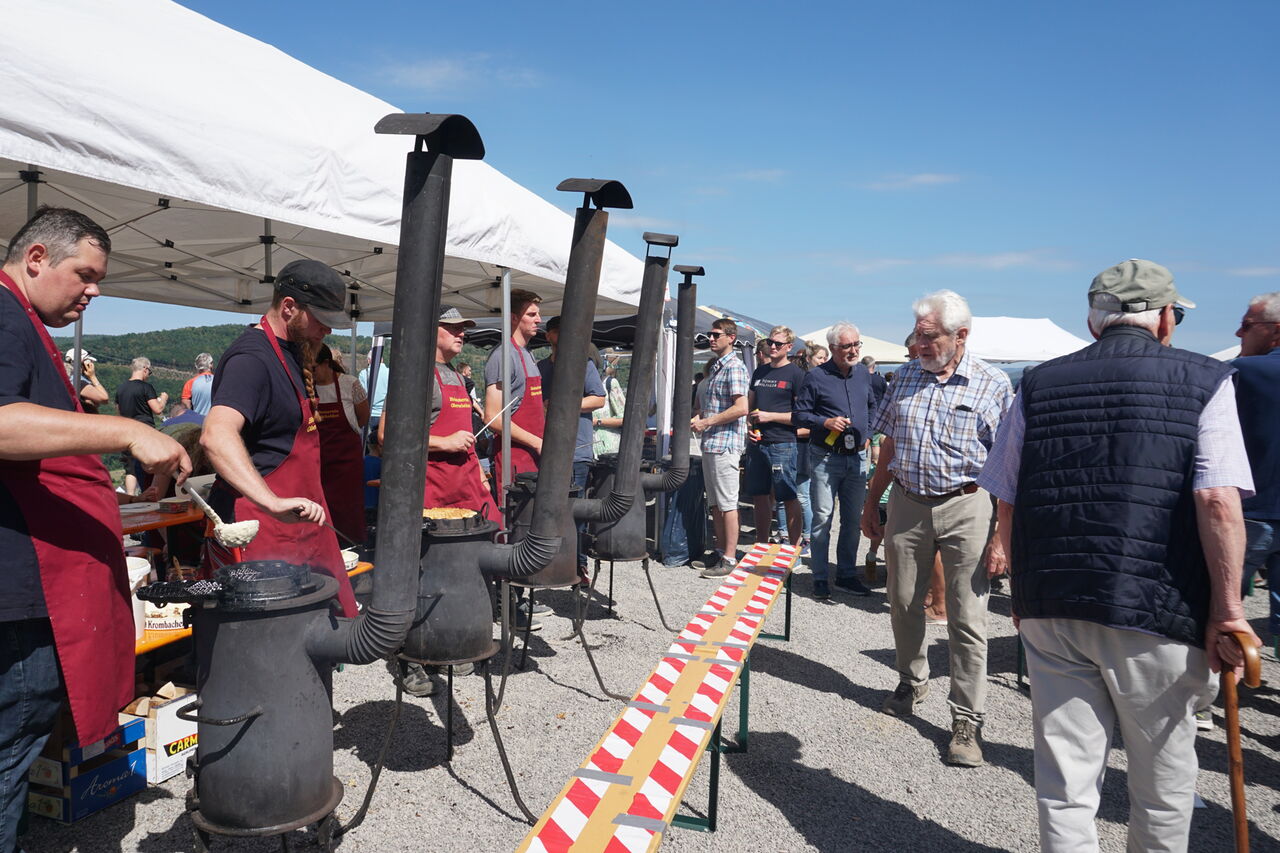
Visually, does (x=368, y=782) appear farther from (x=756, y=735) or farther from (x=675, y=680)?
(x=756, y=735)

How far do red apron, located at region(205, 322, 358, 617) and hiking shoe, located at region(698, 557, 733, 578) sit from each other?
4.55 m

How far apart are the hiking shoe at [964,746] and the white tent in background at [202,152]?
342 centimetres

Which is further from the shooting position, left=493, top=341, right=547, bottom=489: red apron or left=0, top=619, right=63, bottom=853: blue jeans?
left=493, top=341, right=547, bottom=489: red apron

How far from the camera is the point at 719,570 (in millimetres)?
7023

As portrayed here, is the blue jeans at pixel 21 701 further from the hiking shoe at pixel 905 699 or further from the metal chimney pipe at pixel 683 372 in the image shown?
the hiking shoe at pixel 905 699

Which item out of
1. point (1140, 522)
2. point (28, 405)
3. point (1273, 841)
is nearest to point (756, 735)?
point (1273, 841)

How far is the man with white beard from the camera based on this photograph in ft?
11.9

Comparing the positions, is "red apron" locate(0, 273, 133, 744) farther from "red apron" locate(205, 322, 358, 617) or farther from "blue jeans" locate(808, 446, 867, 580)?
"blue jeans" locate(808, 446, 867, 580)

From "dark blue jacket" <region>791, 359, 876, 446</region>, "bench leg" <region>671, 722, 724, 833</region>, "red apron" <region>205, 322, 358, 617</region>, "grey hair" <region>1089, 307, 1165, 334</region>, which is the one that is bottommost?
"bench leg" <region>671, 722, 724, 833</region>

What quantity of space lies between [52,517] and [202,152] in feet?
5.90

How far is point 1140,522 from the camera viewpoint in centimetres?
214

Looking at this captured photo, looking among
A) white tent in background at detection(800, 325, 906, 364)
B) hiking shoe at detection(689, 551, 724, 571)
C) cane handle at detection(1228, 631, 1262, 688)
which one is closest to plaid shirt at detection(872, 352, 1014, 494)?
cane handle at detection(1228, 631, 1262, 688)

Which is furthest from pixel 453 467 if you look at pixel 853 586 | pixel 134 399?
pixel 134 399

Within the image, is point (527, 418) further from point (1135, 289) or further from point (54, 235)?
point (1135, 289)
